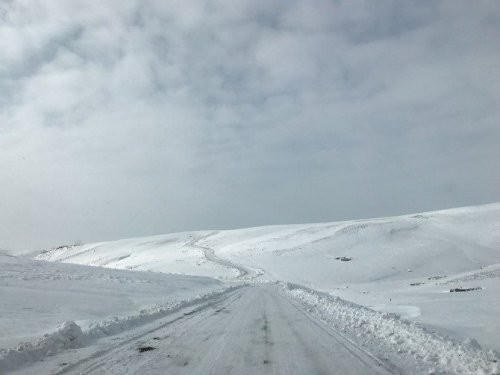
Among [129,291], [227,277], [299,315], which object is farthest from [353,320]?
[227,277]

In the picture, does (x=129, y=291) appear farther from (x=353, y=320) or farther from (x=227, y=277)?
(x=227, y=277)

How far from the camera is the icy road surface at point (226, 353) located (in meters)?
7.30

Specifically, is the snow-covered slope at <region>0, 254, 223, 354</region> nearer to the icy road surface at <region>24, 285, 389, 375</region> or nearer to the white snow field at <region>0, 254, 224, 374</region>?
the white snow field at <region>0, 254, 224, 374</region>

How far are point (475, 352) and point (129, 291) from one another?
72.1 feet

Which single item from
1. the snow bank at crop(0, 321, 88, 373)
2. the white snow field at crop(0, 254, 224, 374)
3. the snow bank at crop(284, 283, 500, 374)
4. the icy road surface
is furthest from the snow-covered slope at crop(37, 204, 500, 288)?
the snow bank at crop(0, 321, 88, 373)

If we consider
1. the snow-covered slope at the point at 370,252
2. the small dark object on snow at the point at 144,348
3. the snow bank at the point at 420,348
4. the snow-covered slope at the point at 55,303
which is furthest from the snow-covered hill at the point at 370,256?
the small dark object on snow at the point at 144,348

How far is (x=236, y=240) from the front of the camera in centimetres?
12456

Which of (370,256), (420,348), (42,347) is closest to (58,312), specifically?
(42,347)

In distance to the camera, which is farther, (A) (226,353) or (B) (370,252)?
(B) (370,252)

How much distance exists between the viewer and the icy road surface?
730 cm

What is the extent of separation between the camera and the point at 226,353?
28.3ft

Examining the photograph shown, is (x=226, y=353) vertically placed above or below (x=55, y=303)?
below

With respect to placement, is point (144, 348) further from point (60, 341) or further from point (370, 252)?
point (370, 252)

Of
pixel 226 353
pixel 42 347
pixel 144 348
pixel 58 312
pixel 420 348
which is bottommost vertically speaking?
pixel 420 348
